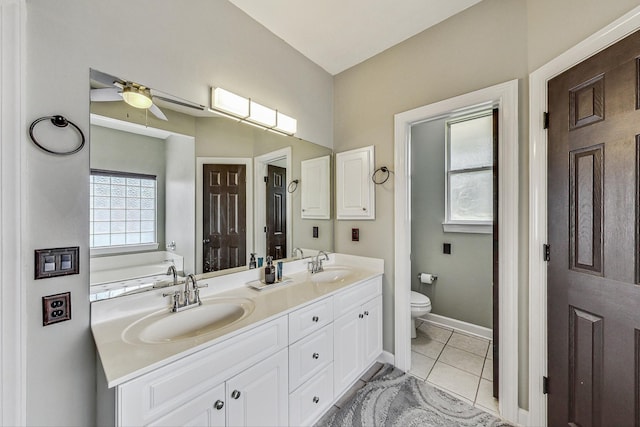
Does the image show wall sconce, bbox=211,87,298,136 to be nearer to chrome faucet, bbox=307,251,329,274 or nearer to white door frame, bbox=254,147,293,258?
white door frame, bbox=254,147,293,258

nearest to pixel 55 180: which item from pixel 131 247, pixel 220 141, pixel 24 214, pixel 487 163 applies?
pixel 24 214

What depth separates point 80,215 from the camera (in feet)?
3.56

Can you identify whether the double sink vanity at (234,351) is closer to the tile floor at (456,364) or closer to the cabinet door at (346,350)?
the cabinet door at (346,350)

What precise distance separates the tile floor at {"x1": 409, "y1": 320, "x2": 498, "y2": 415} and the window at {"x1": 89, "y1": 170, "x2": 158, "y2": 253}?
7.21 ft

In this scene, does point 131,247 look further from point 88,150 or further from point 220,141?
point 220,141

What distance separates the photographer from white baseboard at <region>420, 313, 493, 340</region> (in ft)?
8.45

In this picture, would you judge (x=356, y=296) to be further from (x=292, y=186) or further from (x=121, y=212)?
(x=121, y=212)

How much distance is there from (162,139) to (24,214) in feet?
2.15

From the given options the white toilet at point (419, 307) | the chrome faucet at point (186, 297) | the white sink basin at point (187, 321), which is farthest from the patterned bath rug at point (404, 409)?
the chrome faucet at point (186, 297)

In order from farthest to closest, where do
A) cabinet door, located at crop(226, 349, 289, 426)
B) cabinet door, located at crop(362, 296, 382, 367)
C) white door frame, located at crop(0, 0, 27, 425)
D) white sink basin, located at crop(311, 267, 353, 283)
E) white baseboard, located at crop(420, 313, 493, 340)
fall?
white baseboard, located at crop(420, 313, 493, 340) → white sink basin, located at crop(311, 267, 353, 283) → cabinet door, located at crop(362, 296, 382, 367) → cabinet door, located at crop(226, 349, 289, 426) → white door frame, located at crop(0, 0, 27, 425)

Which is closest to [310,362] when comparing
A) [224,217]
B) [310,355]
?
[310,355]

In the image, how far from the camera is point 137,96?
126 cm

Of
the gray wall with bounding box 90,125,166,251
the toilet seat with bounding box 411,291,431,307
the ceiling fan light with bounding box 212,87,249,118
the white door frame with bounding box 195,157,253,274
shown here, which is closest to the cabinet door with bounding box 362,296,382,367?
the toilet seat with bounding box 411,291,431,307

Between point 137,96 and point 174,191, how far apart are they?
0.50 m
